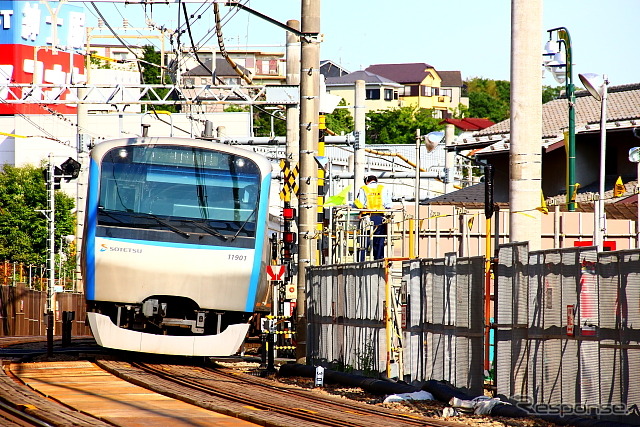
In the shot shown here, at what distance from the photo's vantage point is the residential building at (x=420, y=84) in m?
130

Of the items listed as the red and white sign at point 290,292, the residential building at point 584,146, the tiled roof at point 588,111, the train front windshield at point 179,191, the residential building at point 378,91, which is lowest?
the red and white sign at point 290,292

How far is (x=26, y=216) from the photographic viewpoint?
192ft

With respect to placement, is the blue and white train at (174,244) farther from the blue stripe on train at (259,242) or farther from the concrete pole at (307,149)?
the concrete pole at (307,149)

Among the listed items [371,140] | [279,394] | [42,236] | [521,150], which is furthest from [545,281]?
[371,140]

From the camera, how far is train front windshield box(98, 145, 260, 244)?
57.6 ft

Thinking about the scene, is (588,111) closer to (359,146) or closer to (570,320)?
(359,146)

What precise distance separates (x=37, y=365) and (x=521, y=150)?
869 cm

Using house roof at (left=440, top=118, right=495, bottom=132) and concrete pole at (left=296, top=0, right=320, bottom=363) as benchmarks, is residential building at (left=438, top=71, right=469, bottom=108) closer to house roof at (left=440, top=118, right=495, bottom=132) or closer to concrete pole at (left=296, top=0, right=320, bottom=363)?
house roof at (left=440, top=118, right=495, bottom=132)

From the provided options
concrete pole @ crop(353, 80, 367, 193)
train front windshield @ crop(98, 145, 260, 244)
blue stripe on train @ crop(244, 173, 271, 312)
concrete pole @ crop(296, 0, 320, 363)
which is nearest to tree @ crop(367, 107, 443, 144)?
concrete pole @ crop(353, 80, 367, 193)

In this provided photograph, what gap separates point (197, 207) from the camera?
58.3 ft

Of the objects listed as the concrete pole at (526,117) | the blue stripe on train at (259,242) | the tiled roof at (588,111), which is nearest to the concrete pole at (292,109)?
the tiled roof at (588,111)

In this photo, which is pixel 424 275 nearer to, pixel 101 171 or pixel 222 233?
pixel 222 233

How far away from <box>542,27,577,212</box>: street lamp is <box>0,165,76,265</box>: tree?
131 ft

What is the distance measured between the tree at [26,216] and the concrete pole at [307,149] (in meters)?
39.1
